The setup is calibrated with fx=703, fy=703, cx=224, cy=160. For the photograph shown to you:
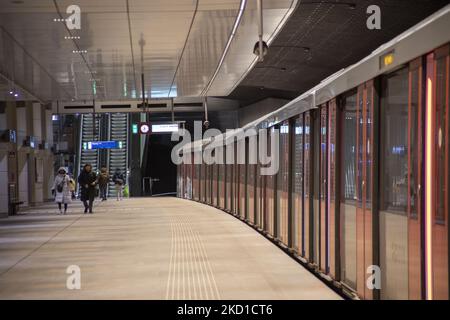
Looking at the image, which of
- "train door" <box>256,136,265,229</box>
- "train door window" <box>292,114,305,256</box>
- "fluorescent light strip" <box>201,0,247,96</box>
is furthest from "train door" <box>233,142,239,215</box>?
"train door window" <box>292,114,305,256</box>

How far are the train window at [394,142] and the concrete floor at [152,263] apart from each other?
1.98 metres

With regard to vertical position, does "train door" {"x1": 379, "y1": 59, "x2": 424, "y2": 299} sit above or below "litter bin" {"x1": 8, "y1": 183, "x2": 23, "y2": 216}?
above

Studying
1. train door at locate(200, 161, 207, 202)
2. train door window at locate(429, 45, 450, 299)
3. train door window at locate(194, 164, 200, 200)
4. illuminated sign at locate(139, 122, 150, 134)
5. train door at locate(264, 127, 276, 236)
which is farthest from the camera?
train door window at locate(194, 164, 200, 200)

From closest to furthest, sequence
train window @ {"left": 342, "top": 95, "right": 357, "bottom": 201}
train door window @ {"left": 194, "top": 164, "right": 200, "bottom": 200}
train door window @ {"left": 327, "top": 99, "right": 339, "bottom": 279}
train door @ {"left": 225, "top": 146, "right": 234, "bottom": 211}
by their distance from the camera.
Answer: train window @ {"left": 342, "top": 95, "right": 357, "bottom": 201}
train door window @ {"left": 327, "top": 99, "right": 339, "bottom": 279}
train door @ {"left": 225, "top": 146, "right": 234, "bottom": 211}
train door window @ {"left": 194, "top": 164, "right": 200, "bottom": 200}

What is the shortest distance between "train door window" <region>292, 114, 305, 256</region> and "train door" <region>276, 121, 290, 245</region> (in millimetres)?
499

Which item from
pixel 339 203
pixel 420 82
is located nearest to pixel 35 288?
pixel 339 203

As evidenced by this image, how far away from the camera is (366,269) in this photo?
652 centimetres

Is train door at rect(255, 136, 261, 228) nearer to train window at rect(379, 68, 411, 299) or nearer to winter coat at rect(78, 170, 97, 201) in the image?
winter coat at rect(78, 170, 97, 201)

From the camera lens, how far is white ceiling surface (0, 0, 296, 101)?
45.4 feet

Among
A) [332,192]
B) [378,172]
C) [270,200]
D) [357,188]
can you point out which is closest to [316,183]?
[332,192]

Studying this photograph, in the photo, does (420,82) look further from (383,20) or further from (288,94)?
(288,94)

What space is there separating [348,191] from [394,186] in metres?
1.56

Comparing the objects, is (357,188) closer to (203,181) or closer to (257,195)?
(257,195)

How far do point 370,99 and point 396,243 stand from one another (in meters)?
1.42
